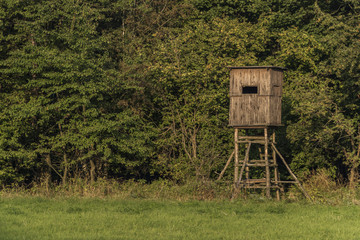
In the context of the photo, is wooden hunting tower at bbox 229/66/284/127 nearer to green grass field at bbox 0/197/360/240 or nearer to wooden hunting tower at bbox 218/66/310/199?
wooden hunting tower at bbox 218/66/310/199

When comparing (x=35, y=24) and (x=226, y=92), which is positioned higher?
(x=35, y=24)

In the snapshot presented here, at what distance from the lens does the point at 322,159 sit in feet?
86.4

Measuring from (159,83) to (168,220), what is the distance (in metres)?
14.4

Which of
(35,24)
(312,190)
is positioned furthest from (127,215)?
(35,24)

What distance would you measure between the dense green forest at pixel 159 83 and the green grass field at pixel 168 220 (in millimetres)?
6365

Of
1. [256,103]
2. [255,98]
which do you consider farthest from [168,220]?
[255,98]

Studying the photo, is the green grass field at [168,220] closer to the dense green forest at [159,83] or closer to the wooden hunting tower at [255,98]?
the wooden hunting tower at [255,98]

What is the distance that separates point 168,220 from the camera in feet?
43.1

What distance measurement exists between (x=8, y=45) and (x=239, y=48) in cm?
1145

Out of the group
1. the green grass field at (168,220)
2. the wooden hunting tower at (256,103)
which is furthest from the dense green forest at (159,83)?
the green grass field at (168,220)

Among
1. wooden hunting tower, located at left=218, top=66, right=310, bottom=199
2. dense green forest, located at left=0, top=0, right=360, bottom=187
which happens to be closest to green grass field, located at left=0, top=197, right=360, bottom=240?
wooden hunting tower, located at left=218, top=66, right=310, bottom=199

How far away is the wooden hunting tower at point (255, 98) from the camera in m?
21.2

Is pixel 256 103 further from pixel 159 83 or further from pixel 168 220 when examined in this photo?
pixel 168 220

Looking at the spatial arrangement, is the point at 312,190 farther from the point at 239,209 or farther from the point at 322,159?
the point at 239,209
